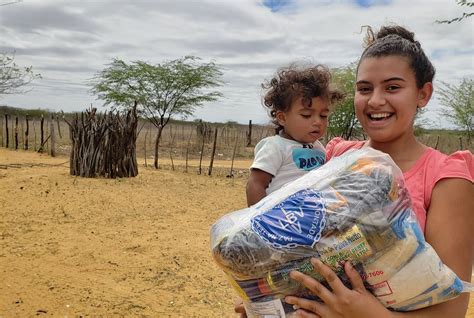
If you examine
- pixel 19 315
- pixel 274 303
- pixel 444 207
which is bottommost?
pixel 19 315

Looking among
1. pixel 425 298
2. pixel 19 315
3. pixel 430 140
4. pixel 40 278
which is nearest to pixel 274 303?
pixel 425 298

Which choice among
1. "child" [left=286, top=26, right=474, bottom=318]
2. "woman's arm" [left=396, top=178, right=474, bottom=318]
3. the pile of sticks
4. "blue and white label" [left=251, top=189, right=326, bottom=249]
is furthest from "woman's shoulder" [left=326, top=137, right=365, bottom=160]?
the pile of sticks

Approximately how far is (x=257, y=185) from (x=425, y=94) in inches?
36.3

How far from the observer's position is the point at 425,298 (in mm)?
1208

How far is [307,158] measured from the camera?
2.28 m

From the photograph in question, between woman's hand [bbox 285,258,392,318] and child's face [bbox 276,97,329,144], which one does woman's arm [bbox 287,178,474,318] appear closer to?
woman's hand [bbox 285,258,392,318]

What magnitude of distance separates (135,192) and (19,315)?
20.8 ft

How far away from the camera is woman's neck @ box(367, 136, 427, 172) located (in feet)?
5.04

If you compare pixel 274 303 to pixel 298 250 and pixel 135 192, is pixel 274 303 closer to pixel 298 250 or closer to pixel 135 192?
pixel 298 250

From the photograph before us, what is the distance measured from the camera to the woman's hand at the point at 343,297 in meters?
1.19

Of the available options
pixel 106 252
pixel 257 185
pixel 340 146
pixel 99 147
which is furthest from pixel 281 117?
pixel 99 147

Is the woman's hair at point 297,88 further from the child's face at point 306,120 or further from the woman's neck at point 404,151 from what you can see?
the woman's neck at point 404,151

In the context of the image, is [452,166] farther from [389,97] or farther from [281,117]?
[281,117]

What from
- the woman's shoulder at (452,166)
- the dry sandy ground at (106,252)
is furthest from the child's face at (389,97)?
the dry sandy ground at (106,252)
